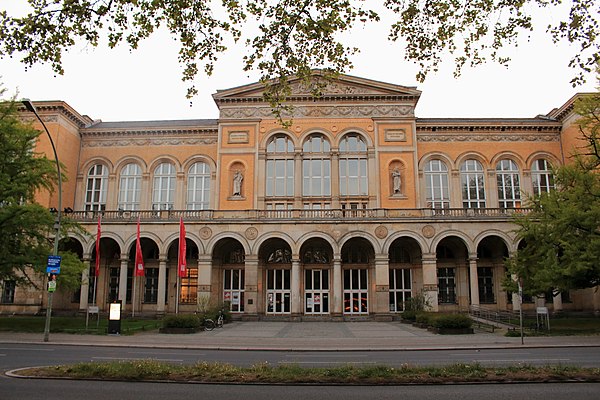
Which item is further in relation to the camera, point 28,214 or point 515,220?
point 515,220

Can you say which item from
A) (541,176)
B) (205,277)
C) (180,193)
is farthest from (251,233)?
(541,176)

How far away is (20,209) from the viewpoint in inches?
1093

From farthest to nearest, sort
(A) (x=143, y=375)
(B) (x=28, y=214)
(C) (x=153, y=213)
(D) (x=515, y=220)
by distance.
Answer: (C) (x=153, y=213)
(D) (x=515, y=220)
(B) (x=28, y=214)
(A) (x=143, y=375)

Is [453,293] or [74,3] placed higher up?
[74,3]

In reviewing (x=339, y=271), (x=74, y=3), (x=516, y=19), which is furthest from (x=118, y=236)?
(x=516, y=19)

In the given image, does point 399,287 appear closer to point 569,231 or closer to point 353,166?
point 353,166

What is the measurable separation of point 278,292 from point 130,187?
17853 millimetres

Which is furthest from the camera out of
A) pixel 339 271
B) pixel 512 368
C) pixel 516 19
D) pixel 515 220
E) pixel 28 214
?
pixel 339 271

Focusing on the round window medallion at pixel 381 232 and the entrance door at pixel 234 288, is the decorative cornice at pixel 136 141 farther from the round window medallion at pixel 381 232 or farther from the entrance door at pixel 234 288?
the round window medallion at pixel 381 232

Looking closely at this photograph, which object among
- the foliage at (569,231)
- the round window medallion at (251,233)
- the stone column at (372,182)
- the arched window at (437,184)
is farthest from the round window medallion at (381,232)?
the foliage at (569,231)

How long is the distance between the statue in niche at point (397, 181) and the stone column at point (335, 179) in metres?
4.93

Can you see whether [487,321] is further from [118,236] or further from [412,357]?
[118,236]

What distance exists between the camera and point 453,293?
42625mm

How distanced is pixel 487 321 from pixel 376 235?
10071 millimetres
